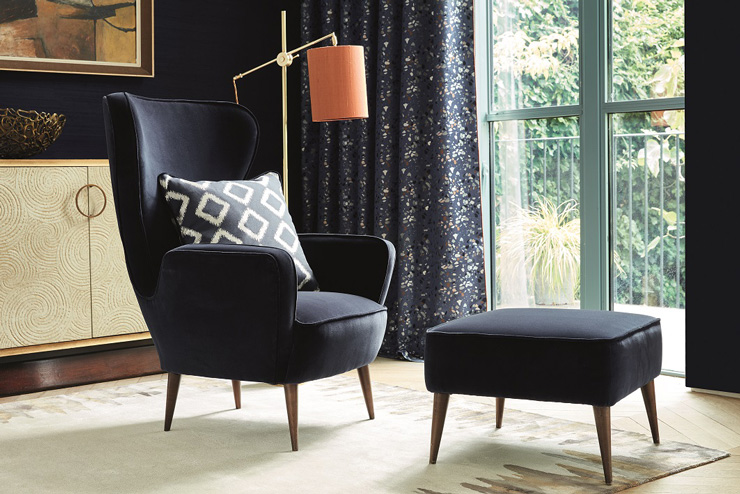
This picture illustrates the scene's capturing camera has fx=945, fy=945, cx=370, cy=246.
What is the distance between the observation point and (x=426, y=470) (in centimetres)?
256

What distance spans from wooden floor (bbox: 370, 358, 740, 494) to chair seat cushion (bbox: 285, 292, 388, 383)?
0.53 meters

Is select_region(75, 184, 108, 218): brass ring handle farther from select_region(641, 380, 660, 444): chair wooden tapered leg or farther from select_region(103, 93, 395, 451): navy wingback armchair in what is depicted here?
select_region(641, 380, 660, 444): chair wooden tapered leg

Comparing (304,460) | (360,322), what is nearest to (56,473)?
(304,460)

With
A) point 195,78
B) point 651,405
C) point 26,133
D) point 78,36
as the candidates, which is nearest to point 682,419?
point 651,405

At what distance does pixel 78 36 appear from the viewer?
164 inches

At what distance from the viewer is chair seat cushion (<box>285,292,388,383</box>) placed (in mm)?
2754

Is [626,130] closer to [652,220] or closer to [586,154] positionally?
[586,154]

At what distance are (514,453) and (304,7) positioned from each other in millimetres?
2891

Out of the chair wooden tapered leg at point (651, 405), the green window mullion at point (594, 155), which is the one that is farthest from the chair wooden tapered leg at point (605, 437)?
the green window mullion at point (594, 155)

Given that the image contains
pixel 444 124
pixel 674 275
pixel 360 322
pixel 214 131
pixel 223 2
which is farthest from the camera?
pixel 223 2

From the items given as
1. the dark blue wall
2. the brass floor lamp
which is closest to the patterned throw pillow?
the brass floor lamp

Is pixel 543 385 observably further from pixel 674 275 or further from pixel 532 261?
pixel 532 261

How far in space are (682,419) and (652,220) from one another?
1015 millimetres

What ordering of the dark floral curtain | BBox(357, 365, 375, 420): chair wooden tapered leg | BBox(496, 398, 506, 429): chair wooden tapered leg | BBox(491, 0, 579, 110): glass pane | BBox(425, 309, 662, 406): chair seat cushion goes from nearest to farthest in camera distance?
BBox(425, 309, 662, 406): chair seat cushion < BBox(496, 398, 506, 429): chair wooden tapered leg < BBox(357, 365, 375, 420): chair wooden tapered leg < BBox(491, 0, 579, 110): glass pane < the dark floral curtain
